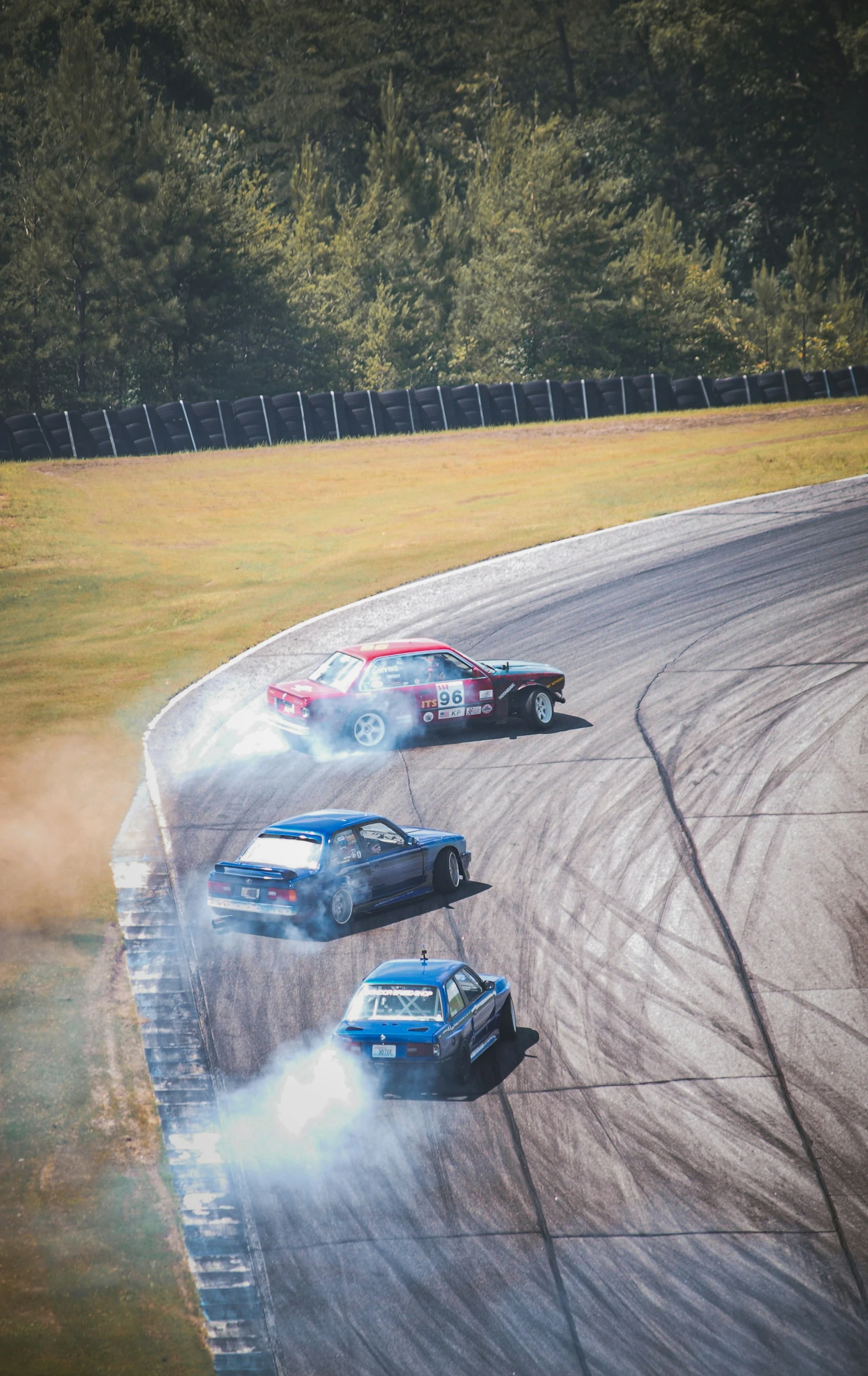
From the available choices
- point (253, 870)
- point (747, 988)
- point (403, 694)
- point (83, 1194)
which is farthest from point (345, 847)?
point (403, 694)

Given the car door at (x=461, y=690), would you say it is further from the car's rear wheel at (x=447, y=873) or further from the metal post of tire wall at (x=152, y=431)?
the metal post of tire wall at (x=152, y=431)

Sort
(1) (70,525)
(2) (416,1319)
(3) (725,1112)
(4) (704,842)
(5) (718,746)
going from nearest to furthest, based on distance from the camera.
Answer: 1. (2) (416,1319)
2. (3) (725,1112)
3. (4) (704,842)
4. (5) (718,746)
5. (1) (70,525)

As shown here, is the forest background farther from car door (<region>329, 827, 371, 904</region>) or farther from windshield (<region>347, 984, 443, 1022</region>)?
windshield (<region>347, 984, 443, 1022</region>)

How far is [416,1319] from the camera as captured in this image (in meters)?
8.51

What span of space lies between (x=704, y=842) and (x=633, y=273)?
2051 inches

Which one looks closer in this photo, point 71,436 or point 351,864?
point 351,864

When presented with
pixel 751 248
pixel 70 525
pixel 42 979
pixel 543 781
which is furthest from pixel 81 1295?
pixel 751 248

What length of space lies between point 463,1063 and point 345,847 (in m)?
3.62

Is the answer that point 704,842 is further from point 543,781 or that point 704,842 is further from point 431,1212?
point 431,1212

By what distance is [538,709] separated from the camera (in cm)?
2023

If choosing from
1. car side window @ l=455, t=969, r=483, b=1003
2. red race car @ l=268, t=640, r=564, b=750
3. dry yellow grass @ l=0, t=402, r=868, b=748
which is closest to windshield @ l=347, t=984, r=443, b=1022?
car side window @ l=455, t=969, r=483, b=1003

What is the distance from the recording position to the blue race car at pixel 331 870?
1361cm

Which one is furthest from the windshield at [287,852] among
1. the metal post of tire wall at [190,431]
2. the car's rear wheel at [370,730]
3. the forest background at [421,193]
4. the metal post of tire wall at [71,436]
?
the forest background at [421,193]

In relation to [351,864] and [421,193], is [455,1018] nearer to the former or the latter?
[351,864]
